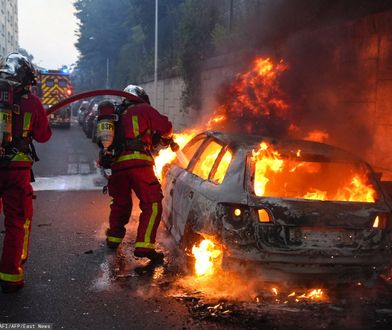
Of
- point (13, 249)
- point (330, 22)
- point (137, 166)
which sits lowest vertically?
point (13, 249)

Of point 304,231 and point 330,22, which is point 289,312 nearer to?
point 304,231

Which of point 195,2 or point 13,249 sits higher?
point 195,2

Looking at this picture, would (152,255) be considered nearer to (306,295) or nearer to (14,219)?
(14,219)

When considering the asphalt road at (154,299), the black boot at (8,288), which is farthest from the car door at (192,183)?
the black boot at (8,288)

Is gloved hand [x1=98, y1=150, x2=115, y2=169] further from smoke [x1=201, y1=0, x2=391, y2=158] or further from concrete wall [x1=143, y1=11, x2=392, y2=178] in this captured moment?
concrete wall [x1=143, y1=11, x2=392, y2=178]

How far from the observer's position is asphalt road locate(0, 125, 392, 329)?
144 inches

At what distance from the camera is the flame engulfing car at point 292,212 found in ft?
12.5

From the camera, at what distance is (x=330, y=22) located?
9195 mm

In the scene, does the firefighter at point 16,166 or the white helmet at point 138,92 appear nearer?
the firefighter at point 16,166

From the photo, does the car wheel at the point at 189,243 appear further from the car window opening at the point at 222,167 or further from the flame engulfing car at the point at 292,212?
the car window opening at the point at 222,167

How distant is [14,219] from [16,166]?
0.48 meters

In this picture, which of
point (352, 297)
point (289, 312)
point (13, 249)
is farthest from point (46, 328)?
point (352, 297)

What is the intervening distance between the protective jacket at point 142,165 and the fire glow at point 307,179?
4.17ft

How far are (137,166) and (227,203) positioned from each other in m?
1.45
